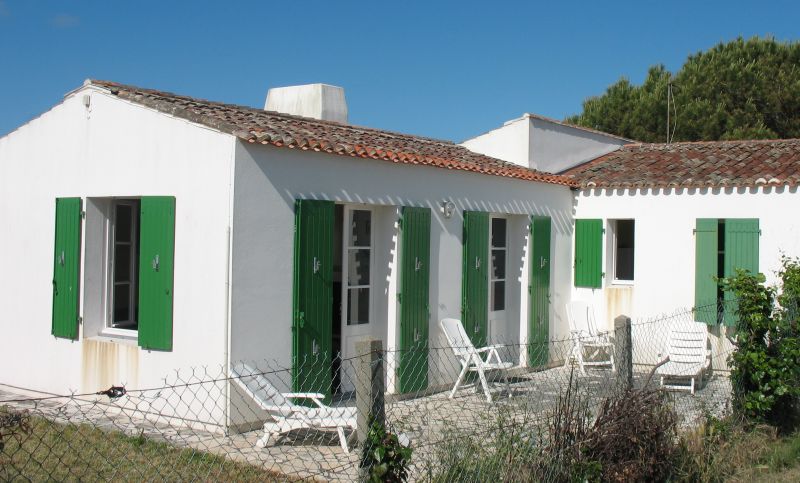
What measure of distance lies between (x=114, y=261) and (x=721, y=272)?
8716 mm

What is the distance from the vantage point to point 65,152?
29.2 feet

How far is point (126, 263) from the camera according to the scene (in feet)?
30.5

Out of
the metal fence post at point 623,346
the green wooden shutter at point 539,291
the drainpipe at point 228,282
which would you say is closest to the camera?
the metal fence post at point 623,346

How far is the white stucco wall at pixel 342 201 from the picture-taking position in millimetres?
7500

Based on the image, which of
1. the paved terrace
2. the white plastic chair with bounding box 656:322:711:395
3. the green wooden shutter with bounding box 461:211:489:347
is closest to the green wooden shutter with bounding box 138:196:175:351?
the paved terrace

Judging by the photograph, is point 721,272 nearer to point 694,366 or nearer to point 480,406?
point 694,366

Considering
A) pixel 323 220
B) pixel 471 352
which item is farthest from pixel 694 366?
pixel 323 220

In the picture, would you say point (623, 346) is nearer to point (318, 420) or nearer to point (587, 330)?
point (318, 420)

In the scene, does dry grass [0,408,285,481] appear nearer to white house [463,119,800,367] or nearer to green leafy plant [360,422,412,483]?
green leafy plant [360,422,412,483]

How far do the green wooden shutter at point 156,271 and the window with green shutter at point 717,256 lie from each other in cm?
769

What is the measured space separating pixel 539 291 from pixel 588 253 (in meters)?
1.33

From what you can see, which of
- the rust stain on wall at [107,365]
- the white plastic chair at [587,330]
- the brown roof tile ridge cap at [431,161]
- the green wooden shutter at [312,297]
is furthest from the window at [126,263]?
the white plastic chair at [587,330]

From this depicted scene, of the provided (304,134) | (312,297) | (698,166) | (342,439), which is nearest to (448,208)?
(304,134)

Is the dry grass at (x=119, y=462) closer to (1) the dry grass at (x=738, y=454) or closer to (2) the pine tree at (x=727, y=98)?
(1) the dry grass at (x=738, y=454)
